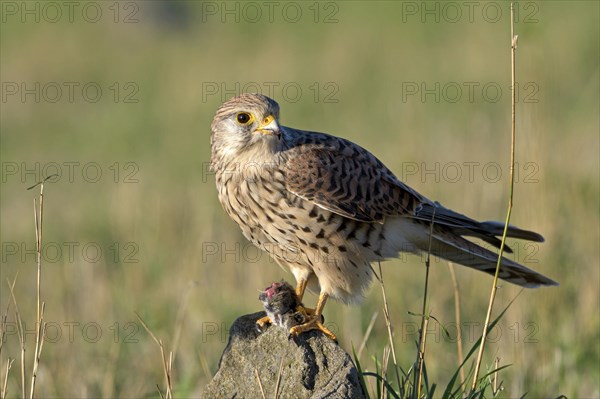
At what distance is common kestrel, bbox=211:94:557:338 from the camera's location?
5.21 metres

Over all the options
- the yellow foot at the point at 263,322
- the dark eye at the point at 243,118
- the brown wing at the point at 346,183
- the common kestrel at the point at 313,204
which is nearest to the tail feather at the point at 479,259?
the common kestrel at the point at 313,204

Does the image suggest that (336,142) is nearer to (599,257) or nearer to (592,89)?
(599,257)

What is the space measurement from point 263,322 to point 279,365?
249 millimetres

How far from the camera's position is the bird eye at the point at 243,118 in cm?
530

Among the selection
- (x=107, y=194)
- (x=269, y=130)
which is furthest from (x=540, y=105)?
(x=107, y=194)

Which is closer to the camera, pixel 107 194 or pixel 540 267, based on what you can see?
pixel 540 267

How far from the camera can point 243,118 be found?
210 inches

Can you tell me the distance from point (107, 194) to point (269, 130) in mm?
7091

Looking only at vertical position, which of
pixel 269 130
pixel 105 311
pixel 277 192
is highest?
pixel 269 130

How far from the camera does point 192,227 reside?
9797 millimetres

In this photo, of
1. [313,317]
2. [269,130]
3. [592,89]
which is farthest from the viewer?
[592,89]

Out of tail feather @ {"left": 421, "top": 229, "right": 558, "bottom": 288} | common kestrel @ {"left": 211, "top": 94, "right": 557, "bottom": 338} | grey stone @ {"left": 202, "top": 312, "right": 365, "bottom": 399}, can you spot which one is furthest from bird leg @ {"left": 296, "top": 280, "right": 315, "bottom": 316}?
tail feather @ {"left": 421, "top": 229, "right": 558, "bottom": 288}

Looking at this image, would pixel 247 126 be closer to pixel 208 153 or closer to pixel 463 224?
pixel 463 224

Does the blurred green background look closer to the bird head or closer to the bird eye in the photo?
the bird head
